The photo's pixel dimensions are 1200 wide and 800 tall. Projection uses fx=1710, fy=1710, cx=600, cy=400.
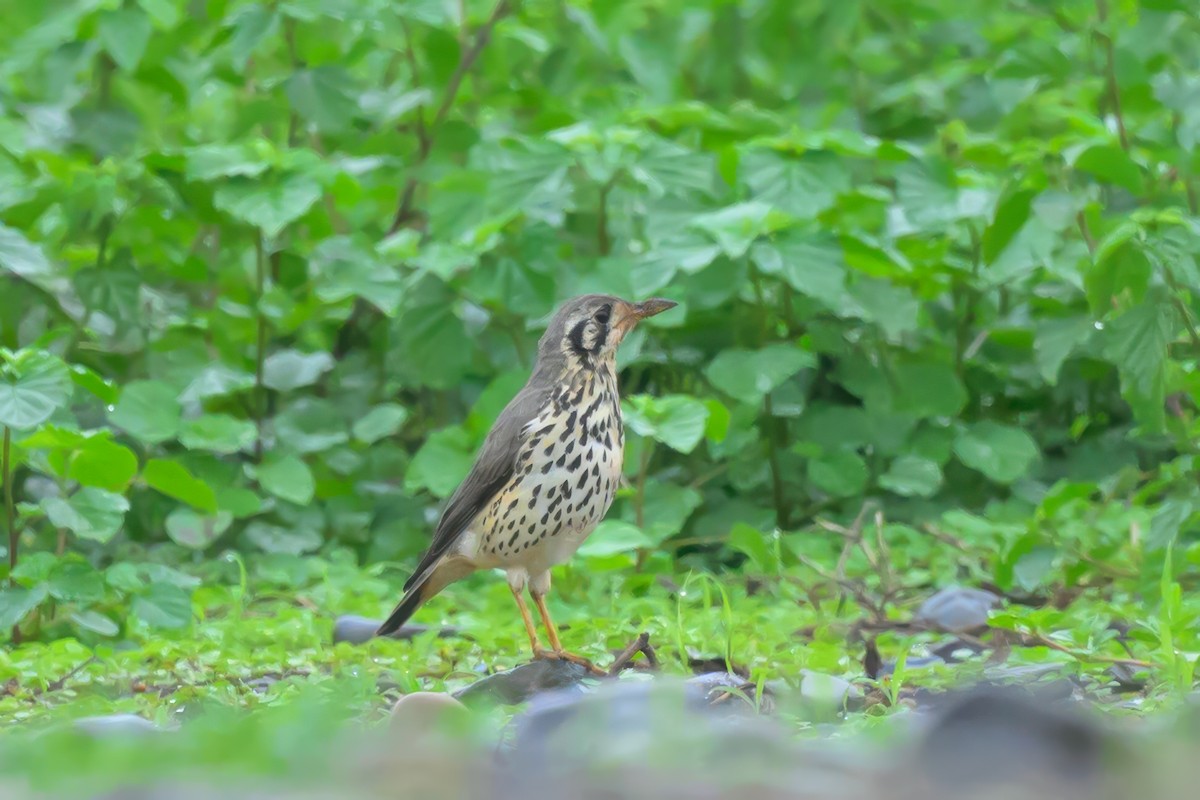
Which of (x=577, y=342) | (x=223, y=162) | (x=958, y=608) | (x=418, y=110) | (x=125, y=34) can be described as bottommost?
(x=958, y=608)

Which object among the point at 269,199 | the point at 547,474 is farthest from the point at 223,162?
the point at 547,474

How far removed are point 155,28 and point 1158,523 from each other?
170 inches

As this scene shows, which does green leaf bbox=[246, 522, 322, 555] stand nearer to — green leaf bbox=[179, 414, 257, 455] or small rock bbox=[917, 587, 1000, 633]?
green leaf bbox=[179, 414, 257, 455]

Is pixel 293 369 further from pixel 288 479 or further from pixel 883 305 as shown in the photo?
pixel 883 305

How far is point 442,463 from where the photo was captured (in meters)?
5.67

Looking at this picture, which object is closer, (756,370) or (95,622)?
(95,622)

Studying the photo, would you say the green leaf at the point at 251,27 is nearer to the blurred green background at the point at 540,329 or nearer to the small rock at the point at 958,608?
the blurred green background at the point at 540,329

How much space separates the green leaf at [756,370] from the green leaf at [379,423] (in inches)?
43.5

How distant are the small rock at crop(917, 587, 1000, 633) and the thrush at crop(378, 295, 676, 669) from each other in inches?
42.5

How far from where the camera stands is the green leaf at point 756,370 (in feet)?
18.2

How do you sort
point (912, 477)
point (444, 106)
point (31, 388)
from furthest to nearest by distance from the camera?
point (444, 106), point (912, 477), point (31, 388)

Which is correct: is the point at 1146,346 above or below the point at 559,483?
above

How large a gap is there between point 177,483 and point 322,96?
191 cm

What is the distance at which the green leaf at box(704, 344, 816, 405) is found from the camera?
5559 millimetres
